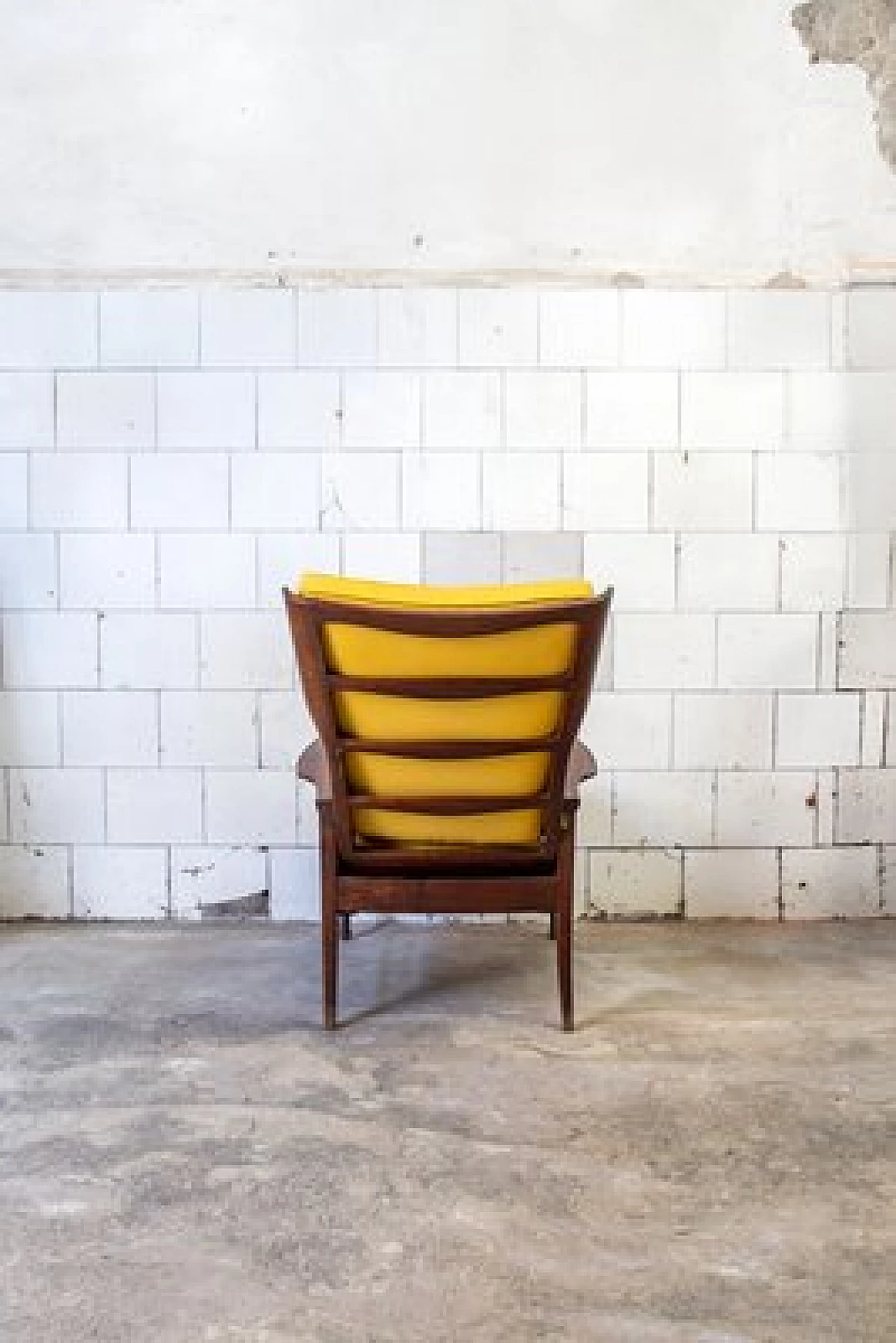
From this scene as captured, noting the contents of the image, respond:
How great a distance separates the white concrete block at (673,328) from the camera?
376cm

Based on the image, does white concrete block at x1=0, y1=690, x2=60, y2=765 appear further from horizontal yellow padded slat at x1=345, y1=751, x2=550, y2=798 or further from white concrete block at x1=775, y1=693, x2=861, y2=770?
white concrete block at x1=775, y1=693, x2=861, y2=770

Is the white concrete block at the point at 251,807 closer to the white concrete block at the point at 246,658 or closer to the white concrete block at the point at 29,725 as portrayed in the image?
the white concrete block at the point at 246,658

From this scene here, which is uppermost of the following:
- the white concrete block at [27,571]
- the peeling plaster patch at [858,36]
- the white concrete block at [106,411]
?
the peeling plaster patch at [858,36]

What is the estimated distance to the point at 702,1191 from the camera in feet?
7.36

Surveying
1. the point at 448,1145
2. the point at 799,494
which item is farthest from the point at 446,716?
the point at 799,494

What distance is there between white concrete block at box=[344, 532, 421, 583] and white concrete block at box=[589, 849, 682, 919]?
0.97m

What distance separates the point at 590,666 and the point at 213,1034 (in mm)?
1132

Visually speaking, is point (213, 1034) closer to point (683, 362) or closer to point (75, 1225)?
point (75, 1225)

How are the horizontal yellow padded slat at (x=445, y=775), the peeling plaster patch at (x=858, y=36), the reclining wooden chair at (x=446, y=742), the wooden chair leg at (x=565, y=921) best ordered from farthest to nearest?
the peeling plaster patch at (x=858, y=36)
the wooden chair leg at (x=565, y=921)
the horizontal yellow padded slat at (x=445, y=775)
the reclining wooden chair at (x=446, y=742)

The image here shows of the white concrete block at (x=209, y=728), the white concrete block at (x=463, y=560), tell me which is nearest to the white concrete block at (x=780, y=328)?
the white concrete block at (x=463, y=560)

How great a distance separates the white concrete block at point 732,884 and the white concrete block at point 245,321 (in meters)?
1.83

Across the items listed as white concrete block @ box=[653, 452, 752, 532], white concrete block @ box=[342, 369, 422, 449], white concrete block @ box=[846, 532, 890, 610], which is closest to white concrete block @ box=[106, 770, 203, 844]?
white concrete block @ box=[342, 369, 422, 449]

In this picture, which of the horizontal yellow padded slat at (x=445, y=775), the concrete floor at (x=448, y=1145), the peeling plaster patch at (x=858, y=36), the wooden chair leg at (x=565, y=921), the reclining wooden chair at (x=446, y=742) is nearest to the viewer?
the concrete floor at (x=448, y=1145)

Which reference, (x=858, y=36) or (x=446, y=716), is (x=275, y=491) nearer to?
(x=446, y=716)
